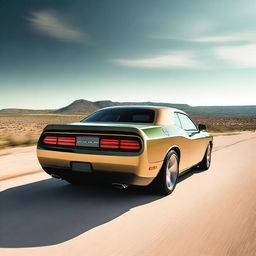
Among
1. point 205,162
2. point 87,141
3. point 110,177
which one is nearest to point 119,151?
point 110,177

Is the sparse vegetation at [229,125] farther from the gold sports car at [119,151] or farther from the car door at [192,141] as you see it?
the gold sports car at [119,151]

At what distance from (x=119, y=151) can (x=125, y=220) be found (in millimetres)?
930

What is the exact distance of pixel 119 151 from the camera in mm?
4500

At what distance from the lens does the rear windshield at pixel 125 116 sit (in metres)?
5.65

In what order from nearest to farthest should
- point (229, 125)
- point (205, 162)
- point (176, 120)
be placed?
point (176, 120) < point (205, 162) < point (229, 125)

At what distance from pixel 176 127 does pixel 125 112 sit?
937mm

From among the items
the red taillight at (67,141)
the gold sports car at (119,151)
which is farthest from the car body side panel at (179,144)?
the red taillight at (67,141)

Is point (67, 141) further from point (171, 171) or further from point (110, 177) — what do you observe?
point (171, 171)

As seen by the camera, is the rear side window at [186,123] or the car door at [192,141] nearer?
the car door at [192,141]

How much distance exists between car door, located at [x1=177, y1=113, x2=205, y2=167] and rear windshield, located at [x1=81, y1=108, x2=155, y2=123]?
0.96 meters

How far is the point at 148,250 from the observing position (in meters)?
3.11

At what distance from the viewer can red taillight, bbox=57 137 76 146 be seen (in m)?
4.79

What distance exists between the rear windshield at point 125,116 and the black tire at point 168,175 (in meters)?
0.72

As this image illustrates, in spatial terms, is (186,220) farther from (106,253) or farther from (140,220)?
(106,253)
